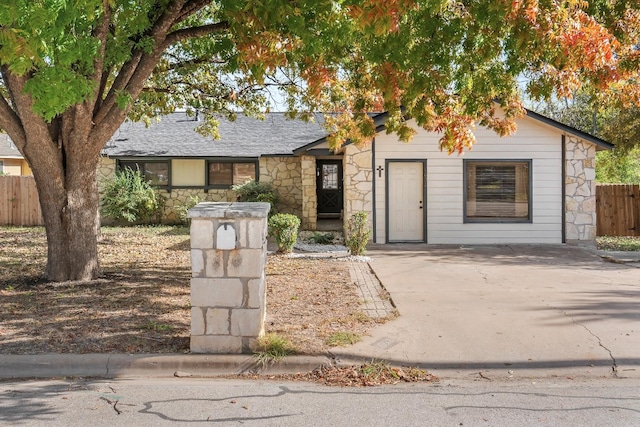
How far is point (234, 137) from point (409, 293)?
15.3 meters

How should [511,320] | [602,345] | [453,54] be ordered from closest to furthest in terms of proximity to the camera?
[602,345]
[511,320]
[453,54]

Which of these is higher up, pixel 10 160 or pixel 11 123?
pixel 10 160

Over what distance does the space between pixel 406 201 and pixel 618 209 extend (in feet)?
27.8

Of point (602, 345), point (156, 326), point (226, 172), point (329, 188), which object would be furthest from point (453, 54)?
point (329, 188)

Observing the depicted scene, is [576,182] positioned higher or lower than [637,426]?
higher

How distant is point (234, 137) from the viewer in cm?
2239

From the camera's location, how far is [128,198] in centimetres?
1991

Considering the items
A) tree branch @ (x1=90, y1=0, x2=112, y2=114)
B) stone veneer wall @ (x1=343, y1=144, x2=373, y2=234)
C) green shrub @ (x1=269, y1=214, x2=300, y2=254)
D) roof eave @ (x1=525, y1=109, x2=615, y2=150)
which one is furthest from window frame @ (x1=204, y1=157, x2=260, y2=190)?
tree branch @ (x1=90, y1=0, x2=112, y2=114)

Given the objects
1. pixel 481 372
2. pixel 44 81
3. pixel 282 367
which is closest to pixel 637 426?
pixel 481 372

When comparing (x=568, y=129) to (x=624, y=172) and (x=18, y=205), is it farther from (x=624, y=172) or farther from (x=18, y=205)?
(x=624, y=172)

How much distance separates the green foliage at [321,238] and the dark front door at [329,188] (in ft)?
A: 19.1

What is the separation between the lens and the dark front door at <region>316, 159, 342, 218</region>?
883 inches

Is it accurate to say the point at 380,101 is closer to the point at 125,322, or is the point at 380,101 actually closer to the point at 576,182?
the point at 576,182

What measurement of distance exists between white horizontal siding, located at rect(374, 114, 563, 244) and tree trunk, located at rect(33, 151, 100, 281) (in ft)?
26.5
